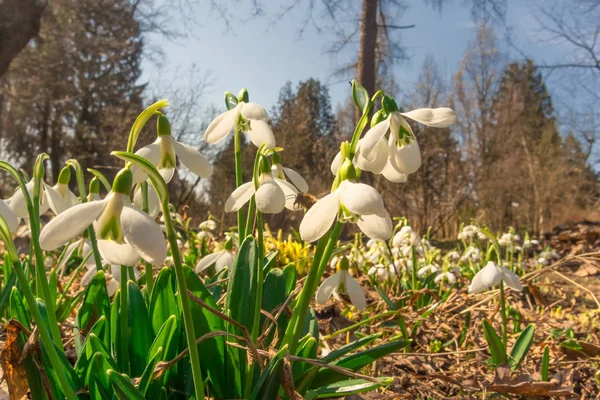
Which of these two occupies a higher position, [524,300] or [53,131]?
[53,131]

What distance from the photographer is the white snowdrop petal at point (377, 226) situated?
0.69 metres

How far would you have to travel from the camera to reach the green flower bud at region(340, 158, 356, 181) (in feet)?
2.32

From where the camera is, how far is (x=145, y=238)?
1.81ft

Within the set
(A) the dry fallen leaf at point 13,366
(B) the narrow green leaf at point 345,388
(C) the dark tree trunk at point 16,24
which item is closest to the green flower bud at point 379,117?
(B) the narrow green leaf at point 345,388

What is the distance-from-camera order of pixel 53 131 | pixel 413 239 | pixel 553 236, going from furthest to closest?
pixel 53 131, pixel 553 236, pixel 413 239

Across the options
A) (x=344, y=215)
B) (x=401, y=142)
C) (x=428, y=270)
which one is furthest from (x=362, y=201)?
(x=428, y=270)

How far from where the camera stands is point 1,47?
6.06 metres

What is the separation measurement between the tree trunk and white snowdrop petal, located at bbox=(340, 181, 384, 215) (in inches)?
239

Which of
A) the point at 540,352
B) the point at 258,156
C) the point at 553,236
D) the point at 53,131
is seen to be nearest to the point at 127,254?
the point at 258,156

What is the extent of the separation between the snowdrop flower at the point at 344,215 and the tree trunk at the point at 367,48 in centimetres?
601

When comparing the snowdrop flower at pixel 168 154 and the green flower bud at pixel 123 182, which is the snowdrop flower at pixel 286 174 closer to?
the snowdrop flower at pixel 168 154

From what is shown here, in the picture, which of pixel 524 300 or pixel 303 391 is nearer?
pixel 303 391

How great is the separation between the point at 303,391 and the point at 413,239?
1407mm

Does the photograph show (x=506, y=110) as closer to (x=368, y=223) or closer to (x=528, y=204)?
(x=528, y=204)
